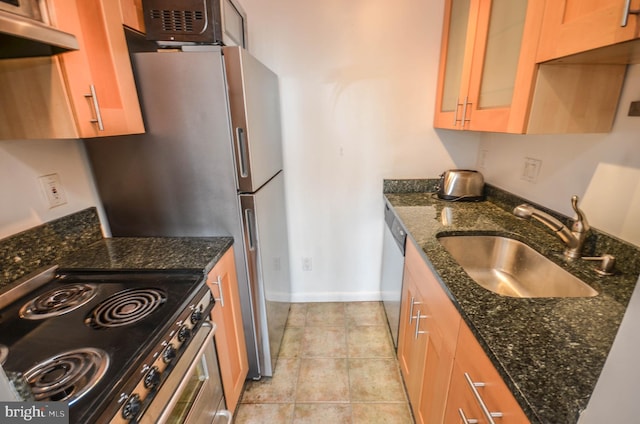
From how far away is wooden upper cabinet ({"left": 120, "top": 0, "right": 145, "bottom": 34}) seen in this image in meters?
1.12

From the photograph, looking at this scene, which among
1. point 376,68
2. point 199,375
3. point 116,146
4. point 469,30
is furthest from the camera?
point 376,68

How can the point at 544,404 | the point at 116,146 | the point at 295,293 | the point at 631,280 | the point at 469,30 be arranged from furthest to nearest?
the point at 295,293
the point at 469,30
the point at 116,146
the point at 631,280
the point at 544,404

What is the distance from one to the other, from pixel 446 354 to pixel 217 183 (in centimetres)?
119

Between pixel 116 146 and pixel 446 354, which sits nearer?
pixel 446 354

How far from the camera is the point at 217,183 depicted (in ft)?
4.44

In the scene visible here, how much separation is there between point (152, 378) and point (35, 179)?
985 mm

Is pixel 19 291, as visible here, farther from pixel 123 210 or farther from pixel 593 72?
A: pixel 593 72

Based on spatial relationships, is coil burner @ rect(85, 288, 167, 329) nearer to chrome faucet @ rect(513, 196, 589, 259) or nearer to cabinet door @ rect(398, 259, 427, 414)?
cabinet door @ rect(398, 259, 427, 414)

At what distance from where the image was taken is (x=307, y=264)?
92.2 inches

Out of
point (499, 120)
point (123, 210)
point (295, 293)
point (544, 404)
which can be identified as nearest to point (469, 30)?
point (499, 120)

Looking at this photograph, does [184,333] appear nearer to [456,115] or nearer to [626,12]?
[626,12]

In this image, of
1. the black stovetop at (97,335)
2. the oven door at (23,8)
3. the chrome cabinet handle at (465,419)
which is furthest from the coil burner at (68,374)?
the chrome cabinet handle at (465,419)

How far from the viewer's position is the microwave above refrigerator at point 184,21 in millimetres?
1196

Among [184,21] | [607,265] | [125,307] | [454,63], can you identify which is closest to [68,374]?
[125,307]
